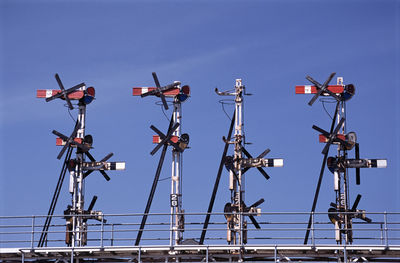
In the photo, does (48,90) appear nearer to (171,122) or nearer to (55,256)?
(171,122)

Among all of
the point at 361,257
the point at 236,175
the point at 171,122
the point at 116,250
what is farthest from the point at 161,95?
the point at 361,257

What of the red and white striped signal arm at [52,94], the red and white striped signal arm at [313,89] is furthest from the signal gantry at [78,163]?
the red and white striped signal arm at [313,89]

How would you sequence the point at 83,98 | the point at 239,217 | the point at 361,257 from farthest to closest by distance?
1. the point at 83,98
2. the point at 239,217
3. the point at 361,257

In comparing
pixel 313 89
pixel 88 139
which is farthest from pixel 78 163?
pixel 313 89

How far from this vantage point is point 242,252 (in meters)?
46.1

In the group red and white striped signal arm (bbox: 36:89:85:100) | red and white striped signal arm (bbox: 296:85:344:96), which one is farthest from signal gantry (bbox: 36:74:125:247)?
red and white striped signal arm (bbox: 296:85:344:96)

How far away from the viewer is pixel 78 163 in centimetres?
5288

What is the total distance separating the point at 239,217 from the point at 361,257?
7.62m

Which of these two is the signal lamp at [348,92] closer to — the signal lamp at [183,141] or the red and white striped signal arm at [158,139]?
the signal lamp at [183,141]

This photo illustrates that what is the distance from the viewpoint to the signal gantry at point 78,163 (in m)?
51.1

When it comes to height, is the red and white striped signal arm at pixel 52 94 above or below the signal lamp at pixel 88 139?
above

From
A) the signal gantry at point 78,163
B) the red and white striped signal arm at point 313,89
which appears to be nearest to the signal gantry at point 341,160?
the red and white striped signal arm at point 313,89

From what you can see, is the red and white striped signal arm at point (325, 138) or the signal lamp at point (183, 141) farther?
the signal lamp at point (183, 141)

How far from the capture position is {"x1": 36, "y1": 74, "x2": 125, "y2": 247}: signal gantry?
51.1m
